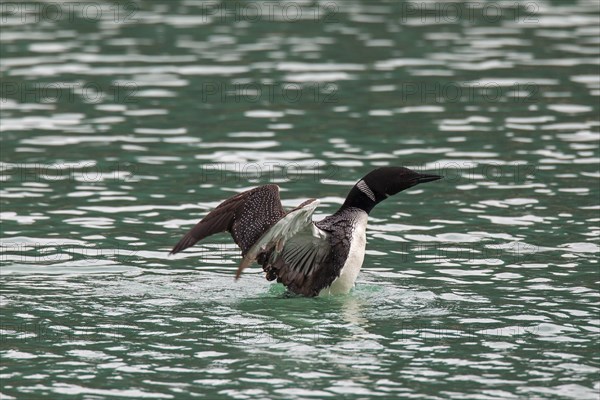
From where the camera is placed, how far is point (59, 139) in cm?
1791

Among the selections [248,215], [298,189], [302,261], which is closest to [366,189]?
[302,261]

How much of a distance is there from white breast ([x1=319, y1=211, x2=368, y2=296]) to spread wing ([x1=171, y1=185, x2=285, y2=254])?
75 centimetres

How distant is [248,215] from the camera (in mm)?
11242

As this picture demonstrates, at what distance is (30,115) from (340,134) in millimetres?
4829

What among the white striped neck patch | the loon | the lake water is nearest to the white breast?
the loon

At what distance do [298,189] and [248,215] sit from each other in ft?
14.4

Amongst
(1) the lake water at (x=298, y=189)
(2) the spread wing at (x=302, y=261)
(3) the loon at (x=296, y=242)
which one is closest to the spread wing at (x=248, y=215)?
(3) the loon at (x=296, y=242)

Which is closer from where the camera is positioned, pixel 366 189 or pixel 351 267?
pixel 351 267

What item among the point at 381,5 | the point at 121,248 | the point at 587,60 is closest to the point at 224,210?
the point at 121,248

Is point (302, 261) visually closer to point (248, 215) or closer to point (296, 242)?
point (296, 242)

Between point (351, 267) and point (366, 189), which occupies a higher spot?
point (366, 189)

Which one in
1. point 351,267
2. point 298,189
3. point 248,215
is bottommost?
point 351,267

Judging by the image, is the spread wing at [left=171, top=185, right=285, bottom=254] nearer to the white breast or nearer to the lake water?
the lake water

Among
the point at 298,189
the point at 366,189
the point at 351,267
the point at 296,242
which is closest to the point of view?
the point at 296,242
